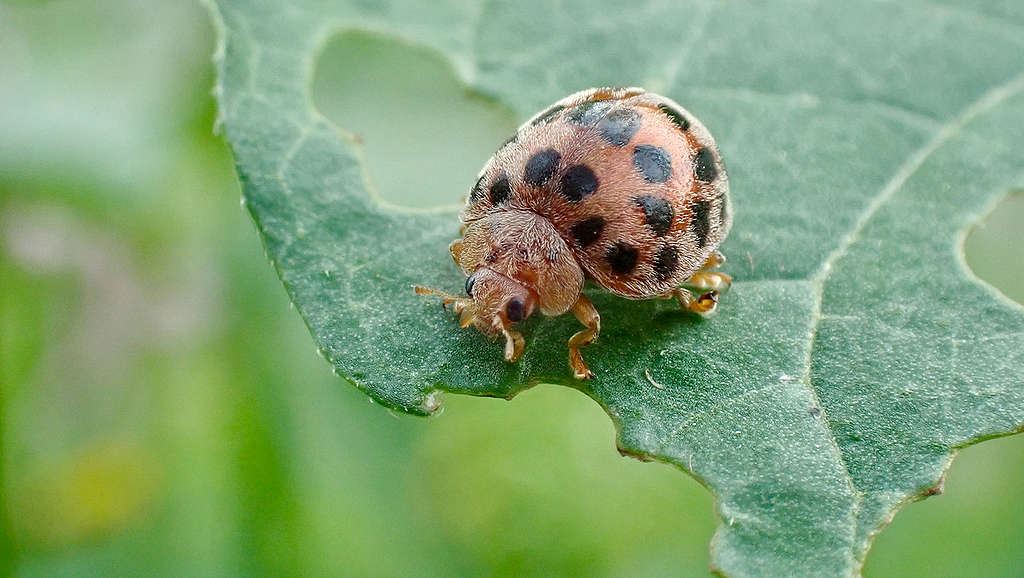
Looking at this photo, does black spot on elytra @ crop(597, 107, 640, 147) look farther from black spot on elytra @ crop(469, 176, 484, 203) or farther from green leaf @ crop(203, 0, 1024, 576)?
green leaf @ crop(203, 0, 1024, 576)

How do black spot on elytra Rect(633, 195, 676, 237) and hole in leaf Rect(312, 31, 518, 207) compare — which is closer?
black spot on elytra Rect(633, 195, 676, 237)

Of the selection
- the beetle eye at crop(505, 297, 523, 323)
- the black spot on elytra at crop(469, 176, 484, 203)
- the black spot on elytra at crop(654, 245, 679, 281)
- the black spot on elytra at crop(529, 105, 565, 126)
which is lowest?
the beetle eye at crop(505, 297, 523, 323)

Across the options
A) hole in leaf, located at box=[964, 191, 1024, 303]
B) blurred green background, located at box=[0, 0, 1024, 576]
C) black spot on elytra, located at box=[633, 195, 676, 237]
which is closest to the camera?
black spot on elytra, located at box=[633, 195, 676, 237]

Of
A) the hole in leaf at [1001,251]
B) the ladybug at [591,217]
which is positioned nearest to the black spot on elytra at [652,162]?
the ladybug at [591,217]

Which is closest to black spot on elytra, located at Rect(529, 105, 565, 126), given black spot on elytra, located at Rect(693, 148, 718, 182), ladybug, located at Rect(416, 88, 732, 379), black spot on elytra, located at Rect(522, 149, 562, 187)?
ladybug, located at Rect(416, 88, 732, 379)

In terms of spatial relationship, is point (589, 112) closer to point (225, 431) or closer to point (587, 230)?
point (587, 230)

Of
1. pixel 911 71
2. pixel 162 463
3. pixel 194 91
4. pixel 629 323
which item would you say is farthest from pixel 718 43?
pixel 162 463

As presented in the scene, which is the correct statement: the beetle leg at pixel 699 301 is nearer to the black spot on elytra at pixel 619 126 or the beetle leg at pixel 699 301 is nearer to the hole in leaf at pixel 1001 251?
the black spot on elytra at pixel 619 126

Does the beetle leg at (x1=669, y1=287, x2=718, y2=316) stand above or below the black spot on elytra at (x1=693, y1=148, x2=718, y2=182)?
below
